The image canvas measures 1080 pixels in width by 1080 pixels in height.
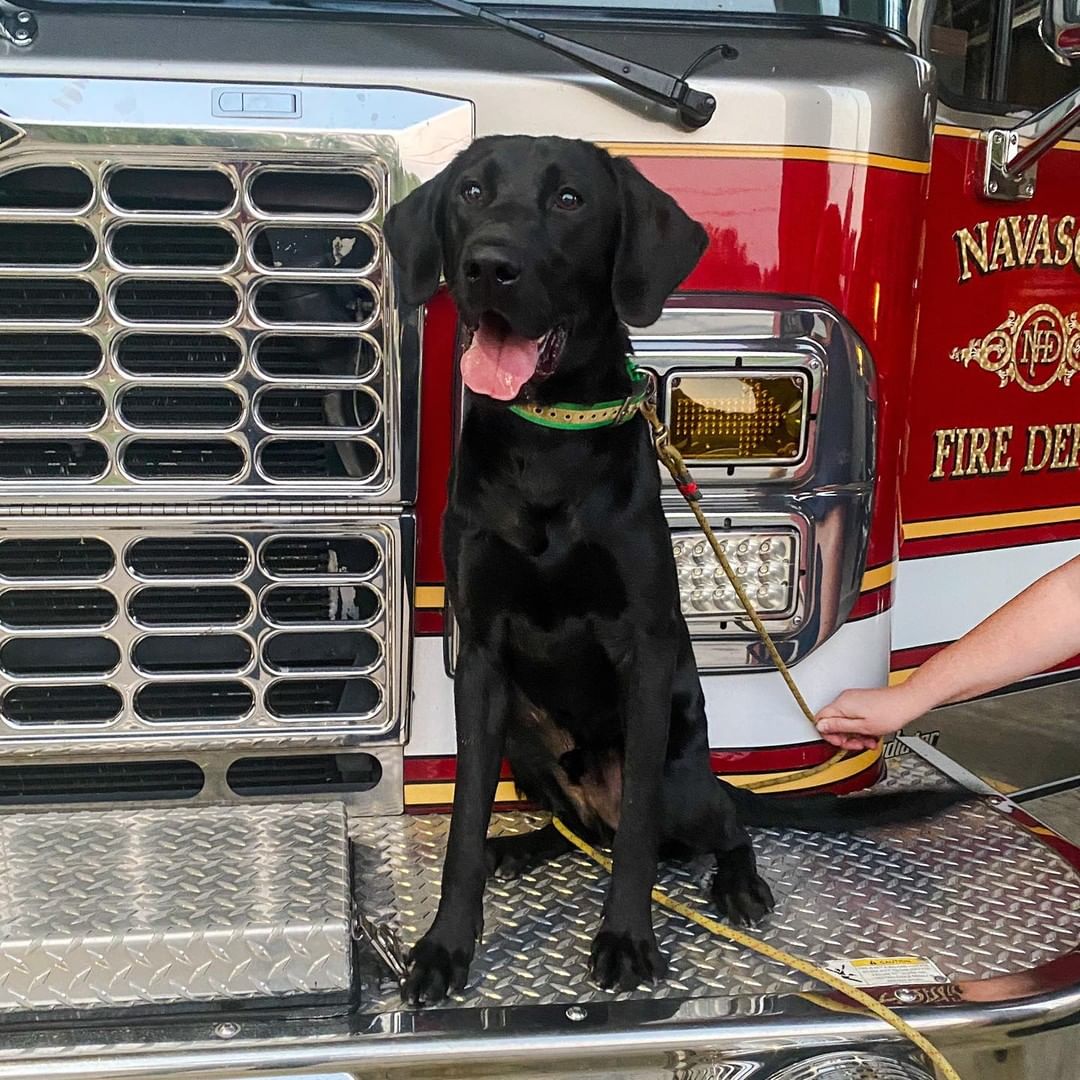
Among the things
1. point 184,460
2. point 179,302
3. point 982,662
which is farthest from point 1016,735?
point 179,302

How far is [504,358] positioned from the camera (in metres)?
1.54

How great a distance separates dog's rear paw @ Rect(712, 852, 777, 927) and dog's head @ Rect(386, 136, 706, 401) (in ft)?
2.66

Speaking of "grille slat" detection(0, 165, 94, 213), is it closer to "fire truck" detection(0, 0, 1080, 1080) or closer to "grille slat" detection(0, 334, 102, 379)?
"fire truck" detection(0, 0, 1080, 1080)

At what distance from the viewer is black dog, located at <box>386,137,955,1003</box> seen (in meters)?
1.55

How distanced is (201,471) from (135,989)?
29.5 inches

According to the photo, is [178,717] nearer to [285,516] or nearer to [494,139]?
[285,516]

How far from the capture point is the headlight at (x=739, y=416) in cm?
183

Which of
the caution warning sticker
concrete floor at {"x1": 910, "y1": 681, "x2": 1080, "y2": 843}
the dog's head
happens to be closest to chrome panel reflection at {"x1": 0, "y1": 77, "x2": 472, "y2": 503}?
the dog's head

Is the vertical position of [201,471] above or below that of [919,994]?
above

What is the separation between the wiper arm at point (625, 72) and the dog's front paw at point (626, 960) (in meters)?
1.17

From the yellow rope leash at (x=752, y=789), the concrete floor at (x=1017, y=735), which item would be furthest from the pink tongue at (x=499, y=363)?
the concrete floor at (x=1017, y=735)

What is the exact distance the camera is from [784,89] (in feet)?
5.75

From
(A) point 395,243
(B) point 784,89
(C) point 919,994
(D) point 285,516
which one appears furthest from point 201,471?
(C) point 919,994

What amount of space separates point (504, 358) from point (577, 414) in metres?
0.15
